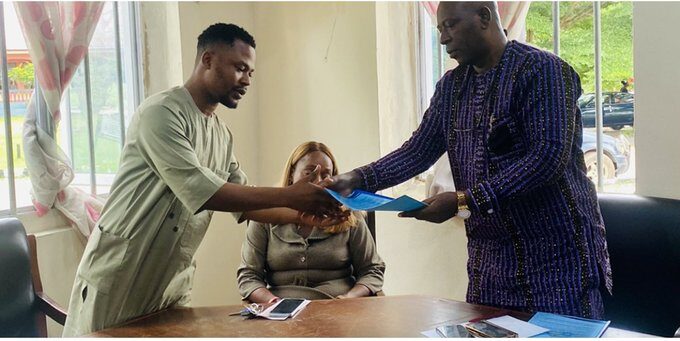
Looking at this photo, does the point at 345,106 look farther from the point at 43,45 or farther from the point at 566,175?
the point at 566,175

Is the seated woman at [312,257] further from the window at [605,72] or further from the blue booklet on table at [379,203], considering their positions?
the window at [605,72]

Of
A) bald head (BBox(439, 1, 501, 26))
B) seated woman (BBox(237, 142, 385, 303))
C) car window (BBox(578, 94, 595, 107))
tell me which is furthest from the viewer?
car window (BBox(578, 94, 595, 107))

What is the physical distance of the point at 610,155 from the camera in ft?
10.6

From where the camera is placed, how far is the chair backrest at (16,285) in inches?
104

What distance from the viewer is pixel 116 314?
219cm

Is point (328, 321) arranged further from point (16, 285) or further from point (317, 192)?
point (16, 285)

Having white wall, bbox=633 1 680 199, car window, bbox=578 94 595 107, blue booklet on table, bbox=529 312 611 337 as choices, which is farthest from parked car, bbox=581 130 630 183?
blue booklet on table, bbox=529 312 611 337

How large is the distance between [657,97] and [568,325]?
4.26 feet

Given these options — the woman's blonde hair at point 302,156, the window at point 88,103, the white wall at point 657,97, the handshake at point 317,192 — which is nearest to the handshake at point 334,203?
the handshake at point 317,192

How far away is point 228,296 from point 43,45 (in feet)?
6.38

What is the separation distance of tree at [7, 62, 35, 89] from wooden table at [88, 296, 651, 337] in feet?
5.17

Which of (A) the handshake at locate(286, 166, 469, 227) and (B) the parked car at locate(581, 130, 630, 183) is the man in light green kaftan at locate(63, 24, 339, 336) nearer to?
(A) the handshake at locate(286, 166, 469, 227)

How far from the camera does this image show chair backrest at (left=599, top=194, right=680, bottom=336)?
2.42m

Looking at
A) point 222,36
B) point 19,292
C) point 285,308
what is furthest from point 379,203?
point 19,292
